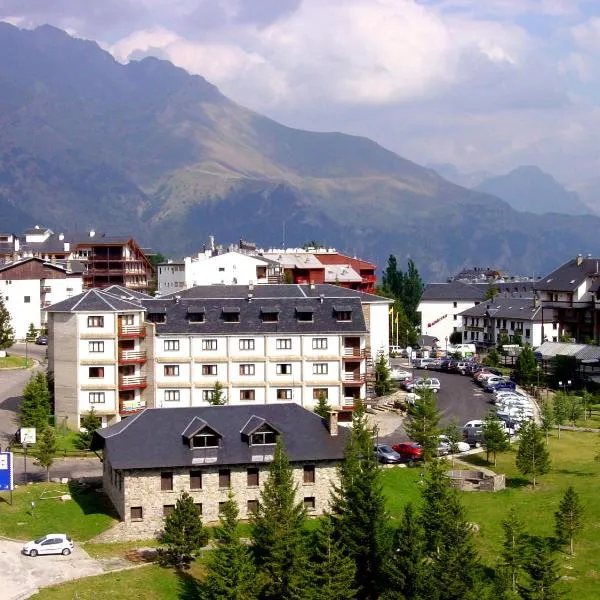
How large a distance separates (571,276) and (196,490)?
76.2 meters

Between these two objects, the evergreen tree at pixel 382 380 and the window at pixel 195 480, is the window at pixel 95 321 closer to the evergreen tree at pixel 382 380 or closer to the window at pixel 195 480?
the evergreen tree at pixel 382 380

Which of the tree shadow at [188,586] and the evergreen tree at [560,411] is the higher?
the evergreen tree at [560,411]

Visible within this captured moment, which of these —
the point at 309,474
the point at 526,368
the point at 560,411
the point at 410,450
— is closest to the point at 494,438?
the point at 410,450

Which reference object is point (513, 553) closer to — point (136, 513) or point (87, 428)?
point (136, 513)

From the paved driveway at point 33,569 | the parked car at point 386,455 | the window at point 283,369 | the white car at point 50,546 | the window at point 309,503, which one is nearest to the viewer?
the paved driveway at point 33,569

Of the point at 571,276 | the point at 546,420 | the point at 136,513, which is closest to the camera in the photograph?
the point at 136,513

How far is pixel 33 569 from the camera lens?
4781 centimetres

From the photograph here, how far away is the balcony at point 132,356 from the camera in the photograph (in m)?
75.8

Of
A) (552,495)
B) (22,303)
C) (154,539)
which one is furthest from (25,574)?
(22,303)

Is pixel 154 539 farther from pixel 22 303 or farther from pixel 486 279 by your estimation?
pixel 486 279

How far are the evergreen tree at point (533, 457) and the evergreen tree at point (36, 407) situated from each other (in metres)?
30.5

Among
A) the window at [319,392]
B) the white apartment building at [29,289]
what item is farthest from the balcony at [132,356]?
the white apartment building at [29,289]

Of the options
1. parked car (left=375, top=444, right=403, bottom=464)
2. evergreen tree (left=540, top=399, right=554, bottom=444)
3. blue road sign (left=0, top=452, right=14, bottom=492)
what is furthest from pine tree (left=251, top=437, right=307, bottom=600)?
evergreen tree (left=540, top=399, right=554, bottom=444)

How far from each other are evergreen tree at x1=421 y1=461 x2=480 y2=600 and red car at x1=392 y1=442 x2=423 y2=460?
13.4 metres
